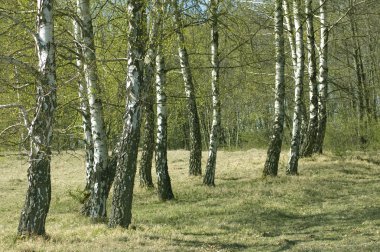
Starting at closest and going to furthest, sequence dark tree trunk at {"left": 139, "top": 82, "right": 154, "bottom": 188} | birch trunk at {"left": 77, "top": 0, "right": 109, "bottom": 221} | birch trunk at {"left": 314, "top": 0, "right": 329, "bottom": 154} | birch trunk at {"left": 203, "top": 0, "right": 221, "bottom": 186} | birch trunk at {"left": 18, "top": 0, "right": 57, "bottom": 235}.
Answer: birch trunk at {"left": 18, "top": 0, "right": 57, "bottom": 235}
birch trunk at {"left": 77, "top": 0, "right": 109, "bottom": 221}
dark tree trunk at {"left": 139, "top": 82, "right": 154, "bottom": 188}
birch trunk at {"left": 203, "top": 0, "right": 221, "bottom": 186}
birch trunk at {"left": 314, "top": 0, "right": 329, "bottom": 154}

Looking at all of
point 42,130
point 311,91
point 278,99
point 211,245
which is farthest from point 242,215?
point 311,91

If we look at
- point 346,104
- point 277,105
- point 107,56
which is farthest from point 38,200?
point 346,104

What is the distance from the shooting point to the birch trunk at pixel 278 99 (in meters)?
18.2

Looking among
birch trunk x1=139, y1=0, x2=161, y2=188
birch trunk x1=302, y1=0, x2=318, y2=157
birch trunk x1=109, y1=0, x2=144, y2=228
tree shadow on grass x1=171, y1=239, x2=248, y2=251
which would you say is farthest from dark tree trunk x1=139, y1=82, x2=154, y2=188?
A: birch trunk x1=302, y1=0, x2=318, y2=157

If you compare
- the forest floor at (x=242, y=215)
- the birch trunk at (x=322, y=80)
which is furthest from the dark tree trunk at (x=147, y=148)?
the birch trunk at (x=322, y=80)

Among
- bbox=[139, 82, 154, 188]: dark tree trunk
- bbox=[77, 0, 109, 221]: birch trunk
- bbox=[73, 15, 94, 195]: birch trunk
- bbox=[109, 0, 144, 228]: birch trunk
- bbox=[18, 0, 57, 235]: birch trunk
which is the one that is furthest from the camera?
bbox=[139, 82, 154, 188]: dark tree trunk

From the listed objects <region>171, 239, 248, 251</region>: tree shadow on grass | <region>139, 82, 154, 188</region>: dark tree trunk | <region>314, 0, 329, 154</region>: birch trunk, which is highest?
<region>314, 0, 329, 154</region>: birch trunk

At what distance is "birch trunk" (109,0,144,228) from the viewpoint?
395 inches

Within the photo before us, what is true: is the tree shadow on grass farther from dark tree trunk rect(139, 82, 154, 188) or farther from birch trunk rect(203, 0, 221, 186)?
birch trunk rect(203, 0, 221, 186)

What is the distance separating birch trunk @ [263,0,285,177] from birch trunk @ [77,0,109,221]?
8.38m

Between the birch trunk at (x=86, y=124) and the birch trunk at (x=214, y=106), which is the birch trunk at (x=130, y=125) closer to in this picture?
the birch trunk at (x=86, y=124)

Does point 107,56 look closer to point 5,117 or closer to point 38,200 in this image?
point 5,117

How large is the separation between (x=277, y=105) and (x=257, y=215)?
258 inches

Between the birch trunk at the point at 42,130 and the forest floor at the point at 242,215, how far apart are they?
17.9 inches
